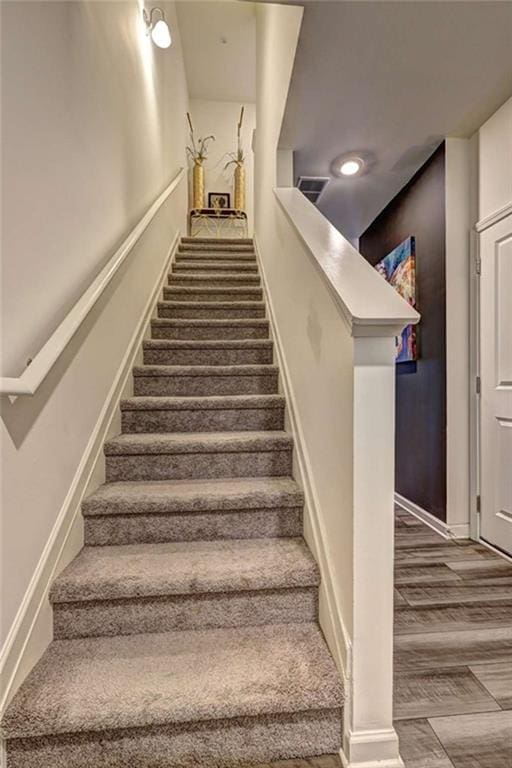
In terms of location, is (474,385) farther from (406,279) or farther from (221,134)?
(221,134)

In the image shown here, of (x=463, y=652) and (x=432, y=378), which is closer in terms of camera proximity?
(x=463, y=652)

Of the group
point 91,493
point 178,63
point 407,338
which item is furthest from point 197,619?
point 178,63

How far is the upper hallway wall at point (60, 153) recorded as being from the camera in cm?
115

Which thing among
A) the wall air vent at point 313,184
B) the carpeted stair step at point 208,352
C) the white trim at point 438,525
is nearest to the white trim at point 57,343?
the carpeted stair step at point 208,352

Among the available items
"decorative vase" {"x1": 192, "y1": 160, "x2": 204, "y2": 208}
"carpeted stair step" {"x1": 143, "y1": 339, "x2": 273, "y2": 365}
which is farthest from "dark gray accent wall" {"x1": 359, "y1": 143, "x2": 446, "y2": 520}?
"decorative vase" {"x1": 192, "y1": 160, "x2": 204, "y2": 208}

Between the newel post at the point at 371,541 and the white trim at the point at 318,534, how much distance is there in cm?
5

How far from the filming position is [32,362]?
117cm

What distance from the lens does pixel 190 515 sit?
5.33 feet

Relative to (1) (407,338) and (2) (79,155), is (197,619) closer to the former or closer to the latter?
(2) (79,155)

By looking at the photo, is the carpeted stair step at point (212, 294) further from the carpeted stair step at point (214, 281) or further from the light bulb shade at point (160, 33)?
the light bulb shade at point (160, 33)

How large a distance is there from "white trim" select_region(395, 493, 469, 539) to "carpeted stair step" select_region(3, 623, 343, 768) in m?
1.71

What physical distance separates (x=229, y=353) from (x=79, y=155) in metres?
1.34

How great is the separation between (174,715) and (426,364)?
2467mm

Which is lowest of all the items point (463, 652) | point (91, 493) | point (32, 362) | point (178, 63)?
point (463, 652)
